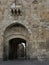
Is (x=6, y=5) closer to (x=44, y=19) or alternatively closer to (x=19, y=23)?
(x=19, y=23)

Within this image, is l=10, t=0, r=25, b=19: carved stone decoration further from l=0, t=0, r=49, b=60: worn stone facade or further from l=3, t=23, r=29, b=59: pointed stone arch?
l=3, t=23, r=29, b=59: pointed stone arch

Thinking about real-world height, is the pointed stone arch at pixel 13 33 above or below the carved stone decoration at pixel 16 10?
below

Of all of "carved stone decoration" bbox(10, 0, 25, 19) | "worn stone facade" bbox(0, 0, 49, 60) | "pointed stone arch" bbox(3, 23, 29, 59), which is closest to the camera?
"worn stone facade" bbox(0, 0, 49, 60)

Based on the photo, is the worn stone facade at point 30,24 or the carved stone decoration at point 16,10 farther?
the carved stone decoration at point 16,10

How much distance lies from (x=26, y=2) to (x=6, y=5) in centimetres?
104

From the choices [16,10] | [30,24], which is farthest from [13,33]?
[16,10]

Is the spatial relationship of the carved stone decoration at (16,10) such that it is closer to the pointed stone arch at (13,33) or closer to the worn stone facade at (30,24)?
the worn stone facade at (30,24)

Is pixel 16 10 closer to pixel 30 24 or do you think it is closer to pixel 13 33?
pixel 30 24

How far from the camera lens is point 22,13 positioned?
39.2ft

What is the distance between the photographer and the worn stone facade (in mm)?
11680

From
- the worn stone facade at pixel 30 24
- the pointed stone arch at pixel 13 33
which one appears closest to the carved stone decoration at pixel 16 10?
the worn stone facade at pixel 30 24

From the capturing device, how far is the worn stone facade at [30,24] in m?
11.7

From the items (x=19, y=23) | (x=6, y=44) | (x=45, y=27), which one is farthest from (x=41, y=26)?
(x=6, y=44)

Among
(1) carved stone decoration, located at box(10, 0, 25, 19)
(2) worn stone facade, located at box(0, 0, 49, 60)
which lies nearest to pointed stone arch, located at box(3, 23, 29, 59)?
(2) worn stone facade, located at box(0, 0, 49, 60)
